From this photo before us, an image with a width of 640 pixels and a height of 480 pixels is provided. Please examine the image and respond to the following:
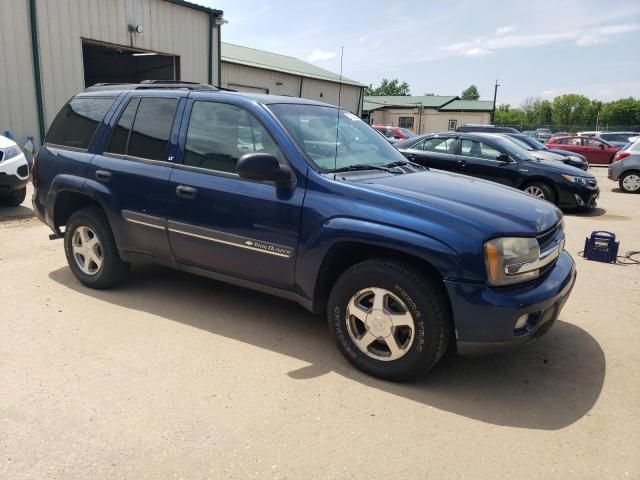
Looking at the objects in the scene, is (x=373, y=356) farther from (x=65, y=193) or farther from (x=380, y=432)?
(x=65, y=193)

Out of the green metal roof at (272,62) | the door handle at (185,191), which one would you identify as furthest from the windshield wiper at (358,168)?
the green metal roof at (272,62)

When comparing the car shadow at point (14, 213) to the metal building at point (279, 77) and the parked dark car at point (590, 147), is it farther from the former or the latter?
the parked dark car at point (590, 147)

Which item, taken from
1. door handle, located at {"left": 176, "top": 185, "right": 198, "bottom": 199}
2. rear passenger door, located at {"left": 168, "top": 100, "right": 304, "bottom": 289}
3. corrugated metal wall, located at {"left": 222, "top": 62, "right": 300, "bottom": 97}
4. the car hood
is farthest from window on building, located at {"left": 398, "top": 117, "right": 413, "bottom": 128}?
door handle, located at {"left": 176, "top": 185, "right": 198, "bottom": 199}

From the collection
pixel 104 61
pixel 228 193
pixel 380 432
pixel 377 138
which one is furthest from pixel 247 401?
pixel 104 61

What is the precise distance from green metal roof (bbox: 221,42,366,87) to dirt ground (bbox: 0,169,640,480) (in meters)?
21.4

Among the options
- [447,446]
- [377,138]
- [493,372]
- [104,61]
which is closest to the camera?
[447,446]

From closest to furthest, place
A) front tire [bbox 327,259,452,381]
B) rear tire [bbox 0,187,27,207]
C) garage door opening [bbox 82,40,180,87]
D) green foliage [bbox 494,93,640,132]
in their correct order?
front tire [bbox 327,259,452,381]
rear tire [bbox 0,187,27,207]
garage door opening [bbox 82,40,180,87]
green foliage [bbox 494,93,640,132]

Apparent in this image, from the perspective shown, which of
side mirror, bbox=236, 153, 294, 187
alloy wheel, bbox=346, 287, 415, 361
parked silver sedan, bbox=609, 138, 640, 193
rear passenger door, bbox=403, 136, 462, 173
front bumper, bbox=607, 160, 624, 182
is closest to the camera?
alloy wheel, bbox=346, 287, 415, 361

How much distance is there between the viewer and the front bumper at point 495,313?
9.68ft

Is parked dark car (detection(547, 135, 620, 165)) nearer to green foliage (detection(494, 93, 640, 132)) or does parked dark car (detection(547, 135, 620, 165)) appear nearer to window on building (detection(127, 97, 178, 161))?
window on building (detection(127, 97, 178, 161))

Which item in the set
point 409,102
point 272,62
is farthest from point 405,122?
point 272,62

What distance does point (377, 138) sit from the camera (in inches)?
184

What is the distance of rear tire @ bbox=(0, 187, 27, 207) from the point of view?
337 inches

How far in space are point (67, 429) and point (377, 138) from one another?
3.29 meters
